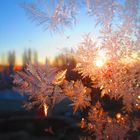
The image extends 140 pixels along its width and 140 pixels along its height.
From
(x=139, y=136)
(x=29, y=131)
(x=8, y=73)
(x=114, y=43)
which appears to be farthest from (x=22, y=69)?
(x=139, y=136)

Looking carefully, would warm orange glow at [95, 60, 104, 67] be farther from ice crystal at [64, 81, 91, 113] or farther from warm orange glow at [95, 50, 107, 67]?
ice crystal at [64, 81, 91, 113]

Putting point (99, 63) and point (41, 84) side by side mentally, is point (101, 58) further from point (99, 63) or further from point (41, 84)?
point (41, 84)

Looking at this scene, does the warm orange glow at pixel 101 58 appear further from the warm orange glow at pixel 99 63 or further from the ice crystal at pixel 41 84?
the ice crystal at pixel 41 84

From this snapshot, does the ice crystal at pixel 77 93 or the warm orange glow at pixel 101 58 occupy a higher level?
the warm orange glow at pixel 101 58

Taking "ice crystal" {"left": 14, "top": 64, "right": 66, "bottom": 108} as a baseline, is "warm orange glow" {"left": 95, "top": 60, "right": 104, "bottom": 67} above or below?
above

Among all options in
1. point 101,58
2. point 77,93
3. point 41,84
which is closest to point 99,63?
point 101,58

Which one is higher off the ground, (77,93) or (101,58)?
(101,58)

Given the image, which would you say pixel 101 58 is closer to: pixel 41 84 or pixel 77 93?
pixel 77 93

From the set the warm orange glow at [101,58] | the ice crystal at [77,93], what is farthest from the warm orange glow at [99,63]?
the ice crystal at [77,93]

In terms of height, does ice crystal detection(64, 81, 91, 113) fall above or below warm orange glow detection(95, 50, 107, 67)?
below

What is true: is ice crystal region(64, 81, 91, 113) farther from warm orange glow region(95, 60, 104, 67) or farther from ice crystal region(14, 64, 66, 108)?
warm orange glow region(95, 60, 104, 67)

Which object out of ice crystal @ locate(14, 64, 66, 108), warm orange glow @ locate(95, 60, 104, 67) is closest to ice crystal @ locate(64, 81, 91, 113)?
ice crystal @ locate(14, 64, 66, 108)

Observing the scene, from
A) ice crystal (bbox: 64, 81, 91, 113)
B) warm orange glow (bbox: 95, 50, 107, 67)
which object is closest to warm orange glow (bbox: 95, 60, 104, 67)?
warm orange glow (bbox: 95, 50, 107, 67)

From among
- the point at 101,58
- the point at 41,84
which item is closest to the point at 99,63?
the point at 101,58
